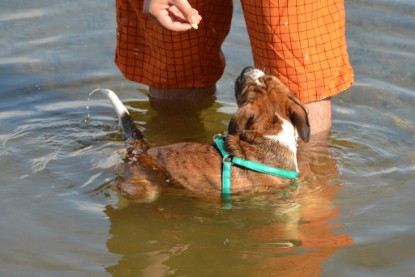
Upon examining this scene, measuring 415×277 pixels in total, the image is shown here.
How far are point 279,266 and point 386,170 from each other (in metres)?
1.78

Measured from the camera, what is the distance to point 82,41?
939 centimetres

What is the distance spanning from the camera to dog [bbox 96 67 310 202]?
6191 millimetres

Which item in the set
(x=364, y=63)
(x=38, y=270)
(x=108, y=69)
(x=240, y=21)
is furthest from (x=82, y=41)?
(x=38, y=270)

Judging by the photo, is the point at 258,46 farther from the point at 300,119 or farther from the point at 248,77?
the point at 300,119

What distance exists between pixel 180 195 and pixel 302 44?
1.43 metres

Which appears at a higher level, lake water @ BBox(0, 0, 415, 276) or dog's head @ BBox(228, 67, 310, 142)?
dog's head @ BBox(228, 67, 310, 142)

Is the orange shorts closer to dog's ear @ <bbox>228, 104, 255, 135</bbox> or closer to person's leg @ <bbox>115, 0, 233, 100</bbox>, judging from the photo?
person's leg @ <bbox>115, 0, 233, 100</bbox>

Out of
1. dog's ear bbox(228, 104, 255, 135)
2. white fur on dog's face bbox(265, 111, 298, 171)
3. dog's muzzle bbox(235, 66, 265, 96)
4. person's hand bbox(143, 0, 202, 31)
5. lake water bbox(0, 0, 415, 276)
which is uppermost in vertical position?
person's hand bbox(143, 0, 202, 31)

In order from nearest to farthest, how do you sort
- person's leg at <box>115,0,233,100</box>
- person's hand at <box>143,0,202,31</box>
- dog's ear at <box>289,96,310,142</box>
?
person's hand at <box>143,0,202,31</box> < dog's ear at <box>289,96,310,142</box> < person's leg at <box>115,0,233,100</box>

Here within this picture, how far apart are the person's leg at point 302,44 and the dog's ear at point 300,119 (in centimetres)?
30

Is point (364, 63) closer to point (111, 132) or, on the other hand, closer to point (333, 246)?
point (111, 132)

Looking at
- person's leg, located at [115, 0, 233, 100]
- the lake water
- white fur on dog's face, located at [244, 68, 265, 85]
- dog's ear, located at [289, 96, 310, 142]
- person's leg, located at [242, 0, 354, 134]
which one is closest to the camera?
the lake water

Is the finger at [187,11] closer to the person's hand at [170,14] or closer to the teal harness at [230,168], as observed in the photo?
the person's hand at [170,14]

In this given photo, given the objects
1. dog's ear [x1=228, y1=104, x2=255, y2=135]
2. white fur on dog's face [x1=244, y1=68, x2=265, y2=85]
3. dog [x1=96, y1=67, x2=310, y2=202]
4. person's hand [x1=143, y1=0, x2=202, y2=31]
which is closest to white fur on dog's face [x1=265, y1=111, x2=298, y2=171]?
dog [x1=96, y1=67, x2=310, y2=202]
